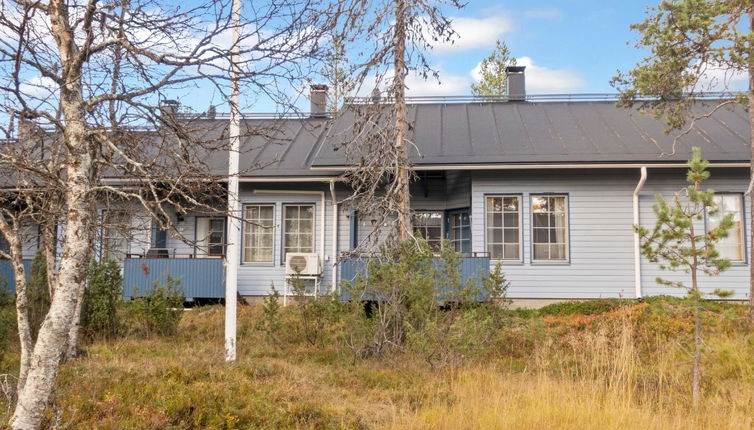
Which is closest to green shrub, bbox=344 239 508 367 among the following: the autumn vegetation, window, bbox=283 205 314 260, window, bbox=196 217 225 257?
the autumn vegetation

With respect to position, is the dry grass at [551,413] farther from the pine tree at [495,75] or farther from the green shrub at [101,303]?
the pine tree at [495,75]

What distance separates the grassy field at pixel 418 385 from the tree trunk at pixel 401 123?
8.65 feet

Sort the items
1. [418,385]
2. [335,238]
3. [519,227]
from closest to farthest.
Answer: [418,385], [519,227], [335,238]

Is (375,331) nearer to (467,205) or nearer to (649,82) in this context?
(467,205)

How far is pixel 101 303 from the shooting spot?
9.60 m

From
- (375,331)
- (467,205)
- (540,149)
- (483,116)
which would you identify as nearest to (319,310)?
(375,331)

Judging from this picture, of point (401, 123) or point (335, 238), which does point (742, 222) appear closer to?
point (401, 123)

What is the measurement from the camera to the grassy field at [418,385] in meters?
5.30

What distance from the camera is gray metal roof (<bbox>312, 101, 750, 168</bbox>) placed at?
12891 millimetres

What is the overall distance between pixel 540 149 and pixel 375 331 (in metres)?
6.96

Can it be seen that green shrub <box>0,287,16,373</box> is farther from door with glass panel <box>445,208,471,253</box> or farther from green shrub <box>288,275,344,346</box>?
door with glass panel <box>445,208,471,253</box>

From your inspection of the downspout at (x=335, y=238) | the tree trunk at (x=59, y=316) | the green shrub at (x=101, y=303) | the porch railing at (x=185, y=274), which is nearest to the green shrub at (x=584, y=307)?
the downspout at (x=335, y=238)

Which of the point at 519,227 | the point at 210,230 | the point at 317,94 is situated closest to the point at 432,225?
the point at 519,227

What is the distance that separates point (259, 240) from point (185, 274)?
1892 mm
